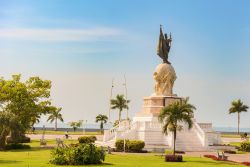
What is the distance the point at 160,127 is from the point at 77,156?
24277 millimetres

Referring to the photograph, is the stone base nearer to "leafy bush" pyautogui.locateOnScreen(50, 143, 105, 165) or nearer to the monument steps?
the monument steps

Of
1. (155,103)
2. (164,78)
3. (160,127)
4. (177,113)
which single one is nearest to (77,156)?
(177,113)

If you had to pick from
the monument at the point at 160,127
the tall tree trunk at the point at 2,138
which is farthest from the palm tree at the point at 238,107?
the tall tree trunk at the point at 2,138

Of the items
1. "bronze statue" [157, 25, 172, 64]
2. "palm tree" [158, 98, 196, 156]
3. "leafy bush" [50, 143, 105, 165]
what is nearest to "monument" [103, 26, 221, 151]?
"bronze statue" [157, 25, 172, 64]

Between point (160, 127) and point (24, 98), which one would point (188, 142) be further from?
point (24, 98)

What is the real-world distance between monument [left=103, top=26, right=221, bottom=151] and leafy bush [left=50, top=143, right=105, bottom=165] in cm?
1822

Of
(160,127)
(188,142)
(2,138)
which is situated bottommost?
(188,142)

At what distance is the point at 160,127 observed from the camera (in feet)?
178

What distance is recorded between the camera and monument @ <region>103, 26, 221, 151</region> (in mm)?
52094

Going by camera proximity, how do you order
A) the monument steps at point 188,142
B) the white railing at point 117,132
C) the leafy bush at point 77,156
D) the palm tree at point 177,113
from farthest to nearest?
the white railing at point 117,132, the monument steps at point 188,142, the palm tree at point 177,113, the leafy bush at point 77,156

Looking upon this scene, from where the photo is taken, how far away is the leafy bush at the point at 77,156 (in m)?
31.0

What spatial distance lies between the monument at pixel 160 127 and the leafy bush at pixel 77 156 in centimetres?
1822

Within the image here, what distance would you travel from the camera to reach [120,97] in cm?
8962

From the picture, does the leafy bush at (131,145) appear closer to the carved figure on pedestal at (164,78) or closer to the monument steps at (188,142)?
the monument steps at (188,142)
